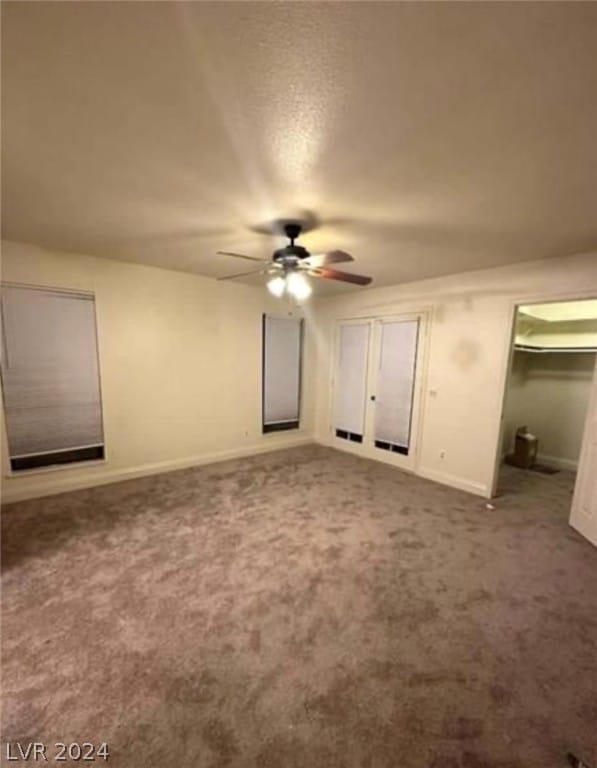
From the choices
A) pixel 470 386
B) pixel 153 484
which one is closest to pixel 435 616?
pixel 470 386

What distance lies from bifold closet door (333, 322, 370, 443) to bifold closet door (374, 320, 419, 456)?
268 mm

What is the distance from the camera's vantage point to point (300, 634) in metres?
1.85

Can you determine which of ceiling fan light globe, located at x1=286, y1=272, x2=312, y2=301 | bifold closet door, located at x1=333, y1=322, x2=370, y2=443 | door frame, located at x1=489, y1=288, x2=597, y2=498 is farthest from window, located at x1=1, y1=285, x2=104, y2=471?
door frame, located at x1=489, y1=288, x2=597, y2=498

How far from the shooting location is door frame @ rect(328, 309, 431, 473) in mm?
4227

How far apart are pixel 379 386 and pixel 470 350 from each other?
1.30 metres

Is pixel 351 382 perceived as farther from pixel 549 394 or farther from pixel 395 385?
pixel 549 394

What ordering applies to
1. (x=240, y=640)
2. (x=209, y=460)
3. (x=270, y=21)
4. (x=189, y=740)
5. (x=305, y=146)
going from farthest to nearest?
(x=209, y=460)
(x=240, y=640)
(x=305, y=146)
(x=189, y=740)
(x=270, y=21)

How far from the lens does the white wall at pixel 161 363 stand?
3479 mm

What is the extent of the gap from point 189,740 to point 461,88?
265 cm

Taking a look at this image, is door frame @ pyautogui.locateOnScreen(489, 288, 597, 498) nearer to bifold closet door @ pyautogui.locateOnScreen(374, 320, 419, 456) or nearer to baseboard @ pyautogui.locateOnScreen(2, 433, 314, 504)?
bifold closet door @ pyautogui.locateOnScreen(374, 320, 419, 456)

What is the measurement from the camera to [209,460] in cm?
459

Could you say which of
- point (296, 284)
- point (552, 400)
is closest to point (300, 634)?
point (296, 284)

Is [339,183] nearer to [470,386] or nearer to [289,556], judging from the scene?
[289,556]

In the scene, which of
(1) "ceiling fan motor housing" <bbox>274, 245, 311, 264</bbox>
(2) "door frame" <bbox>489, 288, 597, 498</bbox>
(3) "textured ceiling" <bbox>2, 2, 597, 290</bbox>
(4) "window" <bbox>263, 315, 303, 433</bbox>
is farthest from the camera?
(4) "window" <bbox>263, 315, 303, 433</bbox>
